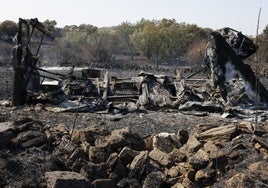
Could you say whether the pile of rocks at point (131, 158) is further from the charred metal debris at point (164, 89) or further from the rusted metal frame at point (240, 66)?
the rusted metal frame at point (240, 66)

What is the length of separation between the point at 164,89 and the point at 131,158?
722 centimetres

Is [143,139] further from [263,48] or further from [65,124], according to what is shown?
[263,48]

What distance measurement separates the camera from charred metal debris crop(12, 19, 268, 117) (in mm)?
12969

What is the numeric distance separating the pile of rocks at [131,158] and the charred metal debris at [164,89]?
4.46 metres

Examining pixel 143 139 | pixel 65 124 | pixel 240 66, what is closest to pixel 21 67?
pixel 65 124

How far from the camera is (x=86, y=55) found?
52.4 m

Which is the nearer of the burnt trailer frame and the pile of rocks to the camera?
the pile of rocks

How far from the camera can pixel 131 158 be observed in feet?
23.7

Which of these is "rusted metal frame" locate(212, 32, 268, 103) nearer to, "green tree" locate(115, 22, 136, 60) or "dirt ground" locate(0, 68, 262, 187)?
"dirt ground" locate(0, 68, 262, 187)

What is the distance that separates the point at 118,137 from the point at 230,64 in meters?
6.95

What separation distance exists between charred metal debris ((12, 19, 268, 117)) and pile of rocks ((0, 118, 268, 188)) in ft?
14.6

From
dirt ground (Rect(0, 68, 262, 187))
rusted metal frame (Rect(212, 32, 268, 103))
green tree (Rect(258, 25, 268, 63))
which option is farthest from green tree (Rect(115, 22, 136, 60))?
dirt ground (Rect(0, 68, 262, 187))

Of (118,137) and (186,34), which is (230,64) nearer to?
(118,137)

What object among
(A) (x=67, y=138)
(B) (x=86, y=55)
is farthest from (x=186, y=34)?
(A) (x=67, y=138)
